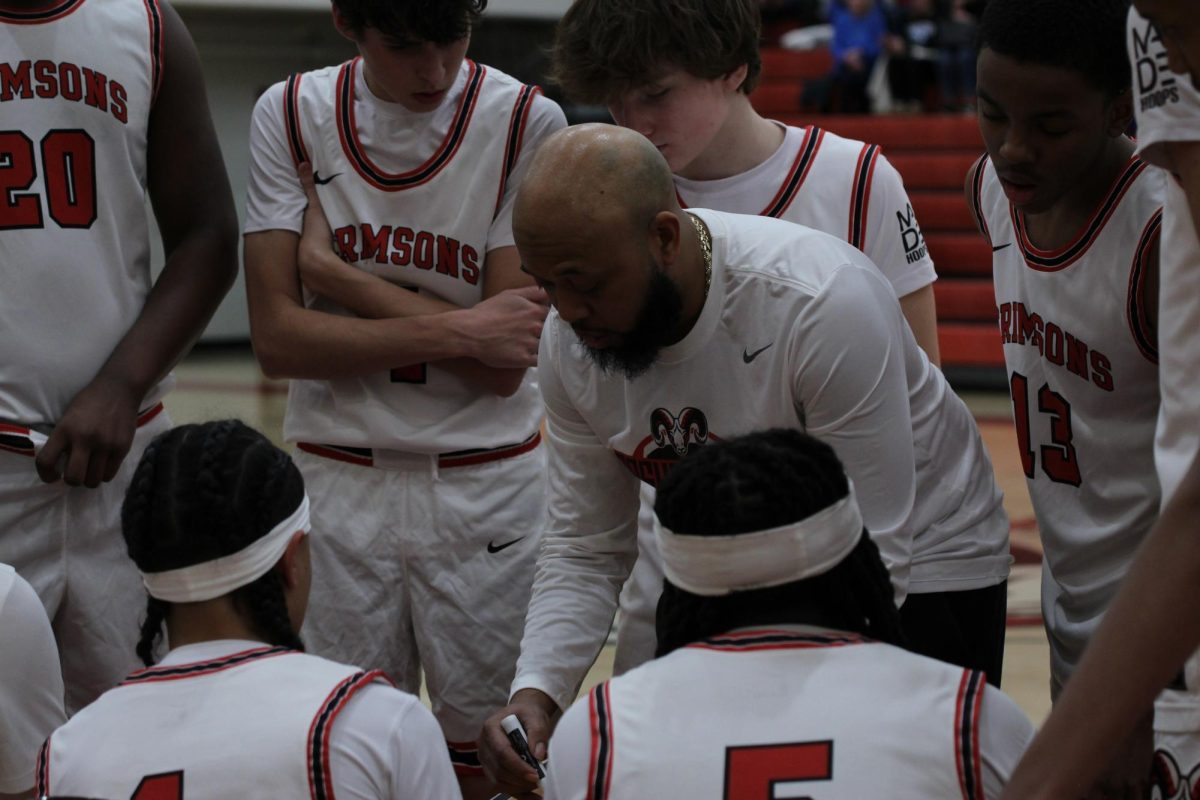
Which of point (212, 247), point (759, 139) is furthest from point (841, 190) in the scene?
point (212, 247)

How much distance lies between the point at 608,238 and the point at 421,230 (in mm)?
1097

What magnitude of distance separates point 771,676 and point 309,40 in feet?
56.0

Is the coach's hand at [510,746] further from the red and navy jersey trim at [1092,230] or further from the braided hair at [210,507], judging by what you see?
the red and navy jersey trim at [1092,230]

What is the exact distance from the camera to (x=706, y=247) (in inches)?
103

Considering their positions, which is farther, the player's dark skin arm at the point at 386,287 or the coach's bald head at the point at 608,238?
the player's dark skin arm at the point at 386,287

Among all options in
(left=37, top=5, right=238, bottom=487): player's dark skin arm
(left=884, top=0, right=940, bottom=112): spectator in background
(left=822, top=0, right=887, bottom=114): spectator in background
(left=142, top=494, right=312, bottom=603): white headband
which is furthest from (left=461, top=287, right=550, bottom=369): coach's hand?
(left=884, top=0, right=940, bottom=112): spectator in background

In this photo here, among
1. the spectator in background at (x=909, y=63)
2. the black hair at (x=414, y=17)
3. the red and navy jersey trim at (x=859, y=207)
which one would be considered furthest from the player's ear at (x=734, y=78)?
the spectator in background at (x=909, y=63)

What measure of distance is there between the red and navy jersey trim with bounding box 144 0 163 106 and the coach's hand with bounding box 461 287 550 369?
30.8 inches

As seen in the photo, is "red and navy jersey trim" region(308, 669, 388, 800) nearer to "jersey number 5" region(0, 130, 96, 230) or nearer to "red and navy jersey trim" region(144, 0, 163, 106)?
"jersey number 5" region(0, 130, 96, 230)

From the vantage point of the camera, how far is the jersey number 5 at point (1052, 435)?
106 inches

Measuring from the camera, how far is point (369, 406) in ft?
11.3

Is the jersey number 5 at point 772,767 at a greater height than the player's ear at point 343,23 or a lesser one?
lesser

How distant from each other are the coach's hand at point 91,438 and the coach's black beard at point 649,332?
40.7 inches

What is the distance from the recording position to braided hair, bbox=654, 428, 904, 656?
191 centimetres
